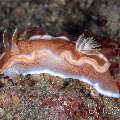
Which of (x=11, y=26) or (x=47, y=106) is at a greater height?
(x=47, y=106)

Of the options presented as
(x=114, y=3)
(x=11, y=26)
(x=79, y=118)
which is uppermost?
(x=79, y=118)

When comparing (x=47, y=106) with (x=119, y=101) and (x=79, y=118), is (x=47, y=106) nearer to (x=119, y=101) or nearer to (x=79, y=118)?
(x=79, y=118)

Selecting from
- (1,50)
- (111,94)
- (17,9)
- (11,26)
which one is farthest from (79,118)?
(17,9)

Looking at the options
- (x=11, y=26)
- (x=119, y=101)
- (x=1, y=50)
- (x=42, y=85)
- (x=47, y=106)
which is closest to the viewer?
(x=47, y=106)

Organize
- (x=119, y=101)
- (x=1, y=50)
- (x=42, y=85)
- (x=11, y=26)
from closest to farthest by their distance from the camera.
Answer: (x=42, y=85) → (x=119, y=101) → (x=1, y=50) → (x=11, y=26)

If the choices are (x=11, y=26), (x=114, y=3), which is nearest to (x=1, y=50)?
(x=11, y=26)

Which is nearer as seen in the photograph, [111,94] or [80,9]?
[111,94]
